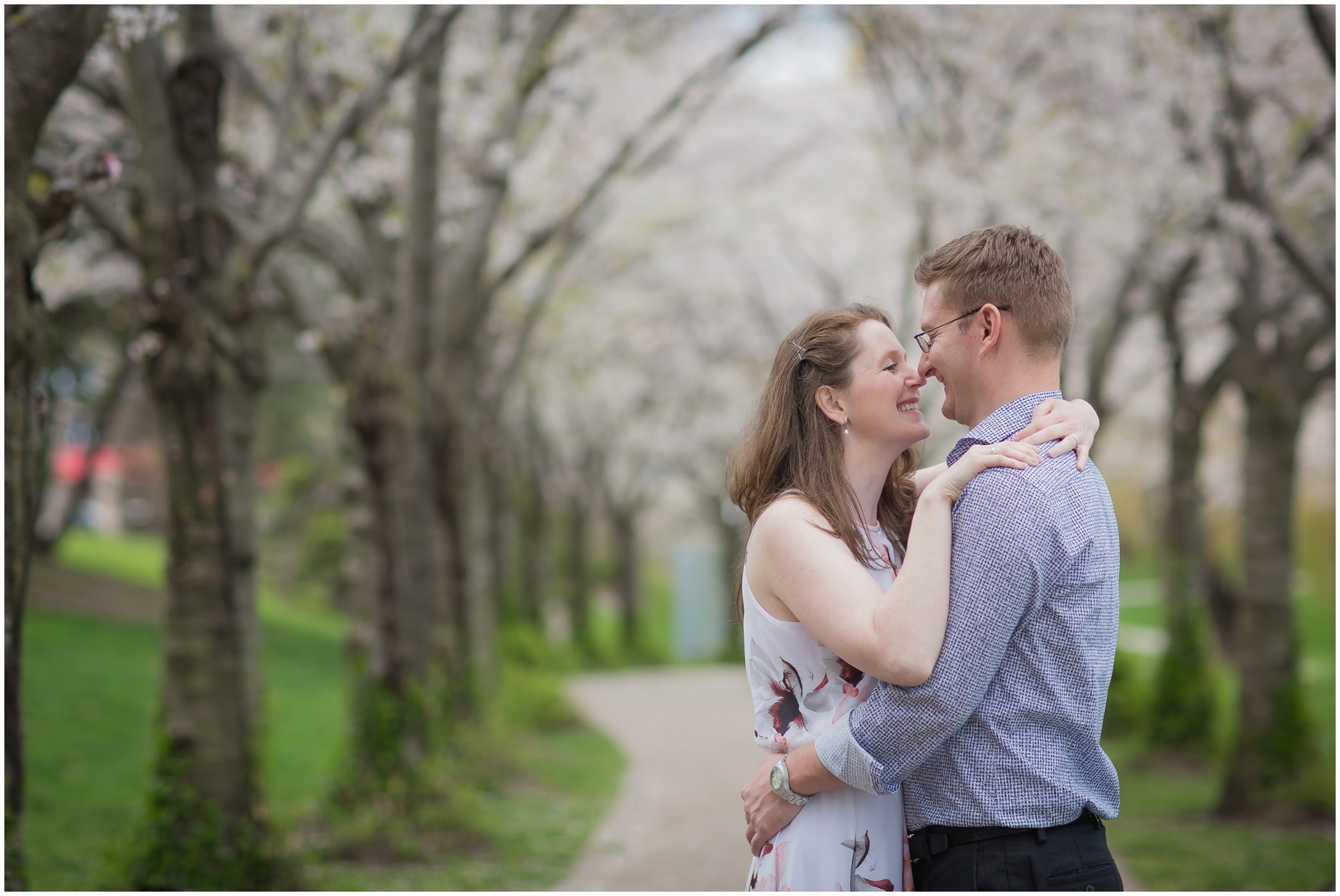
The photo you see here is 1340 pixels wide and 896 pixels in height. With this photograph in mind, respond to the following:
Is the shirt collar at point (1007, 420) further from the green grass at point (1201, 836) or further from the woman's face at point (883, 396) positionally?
the green grass at point (1201, 836)

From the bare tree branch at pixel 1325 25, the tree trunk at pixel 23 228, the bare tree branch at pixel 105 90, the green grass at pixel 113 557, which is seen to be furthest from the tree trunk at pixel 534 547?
the bare tree branch at pixel 1325 25

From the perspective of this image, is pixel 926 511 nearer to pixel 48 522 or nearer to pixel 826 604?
pixel 826 604

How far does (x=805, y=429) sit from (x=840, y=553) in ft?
1.26

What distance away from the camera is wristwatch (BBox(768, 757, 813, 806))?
2.45m

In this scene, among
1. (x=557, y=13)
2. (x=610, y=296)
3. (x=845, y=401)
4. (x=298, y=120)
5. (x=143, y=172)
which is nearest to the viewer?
(x=845, y=401)

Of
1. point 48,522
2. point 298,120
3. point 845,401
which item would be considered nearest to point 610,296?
point 48,522

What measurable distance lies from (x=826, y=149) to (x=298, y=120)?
1130 centimetres

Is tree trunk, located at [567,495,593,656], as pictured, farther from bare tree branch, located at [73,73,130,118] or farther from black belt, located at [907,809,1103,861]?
black belt, located at [907,809,1103,861]

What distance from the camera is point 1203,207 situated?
9227 millimetres

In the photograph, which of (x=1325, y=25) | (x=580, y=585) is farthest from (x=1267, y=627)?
(x=580, y=585)

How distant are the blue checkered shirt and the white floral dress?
0.13m

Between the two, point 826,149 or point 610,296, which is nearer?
point 826,149

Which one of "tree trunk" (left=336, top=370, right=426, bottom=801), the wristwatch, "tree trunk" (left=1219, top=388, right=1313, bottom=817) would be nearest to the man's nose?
the wristwatch

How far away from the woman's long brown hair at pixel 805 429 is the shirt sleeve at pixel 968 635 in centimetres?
31
